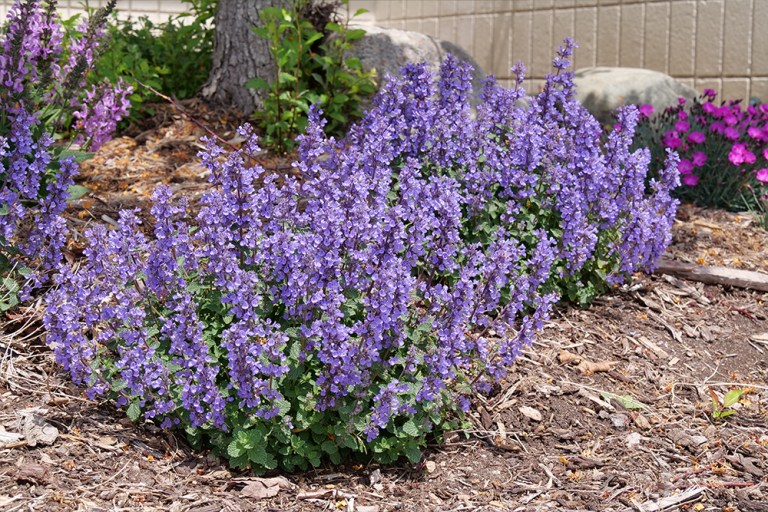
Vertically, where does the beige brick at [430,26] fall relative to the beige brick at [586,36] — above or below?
above

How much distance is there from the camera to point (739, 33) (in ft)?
24.8

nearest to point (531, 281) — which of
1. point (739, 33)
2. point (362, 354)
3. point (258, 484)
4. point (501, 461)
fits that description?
point (501, 461)

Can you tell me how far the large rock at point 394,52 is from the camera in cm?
614

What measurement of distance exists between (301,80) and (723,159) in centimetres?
350

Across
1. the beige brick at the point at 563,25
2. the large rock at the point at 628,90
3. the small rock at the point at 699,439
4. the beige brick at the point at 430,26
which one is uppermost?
the beige brick at the point at 430,26

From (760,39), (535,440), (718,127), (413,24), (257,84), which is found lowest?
(535,440)

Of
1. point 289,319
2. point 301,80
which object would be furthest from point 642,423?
point 301,80

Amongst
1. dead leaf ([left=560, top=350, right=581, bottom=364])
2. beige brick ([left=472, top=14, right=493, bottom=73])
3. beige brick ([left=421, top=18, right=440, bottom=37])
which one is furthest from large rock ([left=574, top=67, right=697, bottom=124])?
dead leaf ([left=560, top=350, right=581, bottom=364])

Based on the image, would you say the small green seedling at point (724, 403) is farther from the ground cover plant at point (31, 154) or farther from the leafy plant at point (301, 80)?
the leafy plant at point (301, 80)

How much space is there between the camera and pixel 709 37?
7.75m

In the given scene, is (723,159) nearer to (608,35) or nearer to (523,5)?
(608,35)

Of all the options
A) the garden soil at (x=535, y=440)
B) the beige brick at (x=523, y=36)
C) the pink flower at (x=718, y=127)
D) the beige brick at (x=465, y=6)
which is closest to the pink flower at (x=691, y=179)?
the pink flower at (x=718, y=127)

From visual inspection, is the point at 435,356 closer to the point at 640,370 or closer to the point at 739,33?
the point at 640,370

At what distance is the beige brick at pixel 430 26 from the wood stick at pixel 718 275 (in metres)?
6.45
